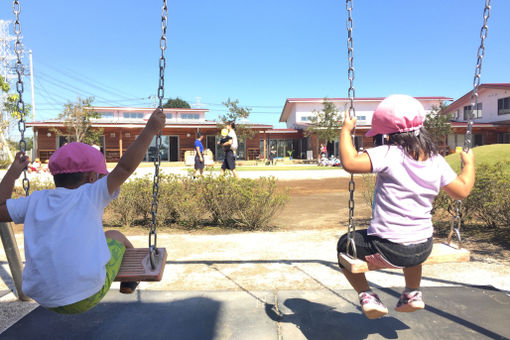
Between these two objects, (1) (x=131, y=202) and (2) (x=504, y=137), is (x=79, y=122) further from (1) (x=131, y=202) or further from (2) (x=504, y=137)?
(2) (x=504, y=137)

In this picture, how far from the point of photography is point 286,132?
32500 millimetres

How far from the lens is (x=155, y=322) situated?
8.11 feet

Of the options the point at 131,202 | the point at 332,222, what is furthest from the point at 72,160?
the point at 332,222

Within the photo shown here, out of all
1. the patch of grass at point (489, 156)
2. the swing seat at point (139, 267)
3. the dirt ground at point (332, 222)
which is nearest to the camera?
the swing seat at point (139, 267)

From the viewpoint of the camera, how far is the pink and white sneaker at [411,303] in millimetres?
2096

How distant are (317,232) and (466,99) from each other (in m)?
30.7

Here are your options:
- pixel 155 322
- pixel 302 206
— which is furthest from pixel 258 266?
pixel 302 206

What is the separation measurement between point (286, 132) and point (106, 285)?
31.1m

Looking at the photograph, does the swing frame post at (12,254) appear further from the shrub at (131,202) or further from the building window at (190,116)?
the building window at (190,116)

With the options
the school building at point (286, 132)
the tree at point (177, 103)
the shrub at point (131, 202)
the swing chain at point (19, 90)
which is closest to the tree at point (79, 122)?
the school building at point (286, 132)

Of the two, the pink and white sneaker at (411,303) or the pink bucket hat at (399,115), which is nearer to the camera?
the pink bucket hat at (399,115)

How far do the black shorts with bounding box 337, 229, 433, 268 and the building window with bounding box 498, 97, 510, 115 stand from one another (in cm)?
3201

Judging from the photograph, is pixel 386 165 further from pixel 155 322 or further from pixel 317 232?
pixel 317 232

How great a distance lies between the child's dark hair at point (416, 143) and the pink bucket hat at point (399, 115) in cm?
3
